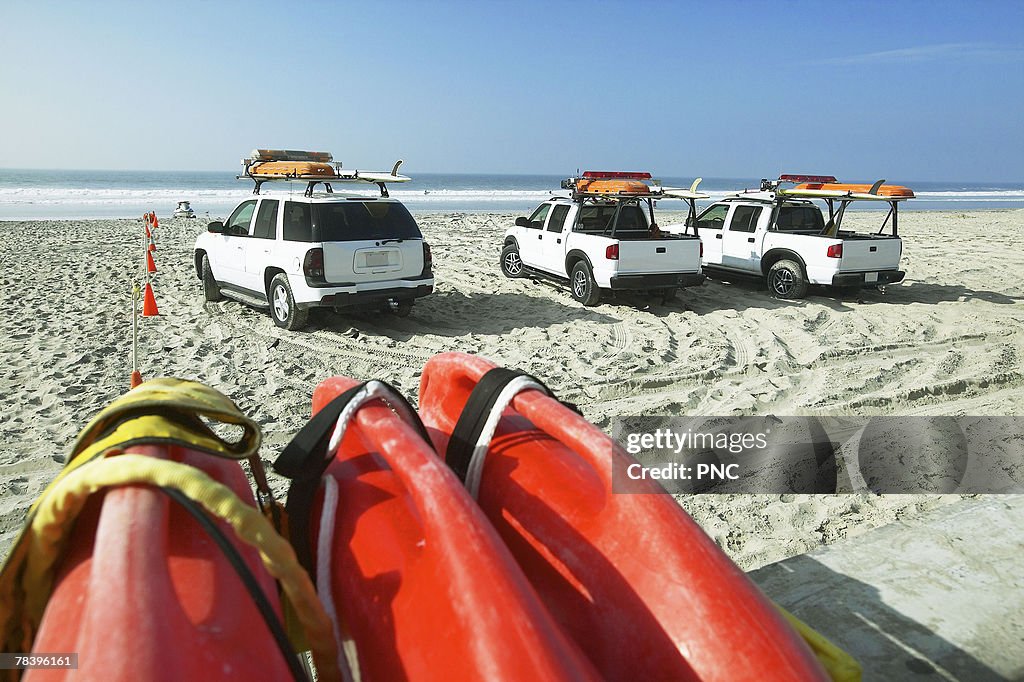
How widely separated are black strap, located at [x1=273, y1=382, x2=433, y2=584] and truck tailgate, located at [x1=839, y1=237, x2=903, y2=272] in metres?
11.3

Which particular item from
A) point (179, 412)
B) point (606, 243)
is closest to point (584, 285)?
point (606, 243)

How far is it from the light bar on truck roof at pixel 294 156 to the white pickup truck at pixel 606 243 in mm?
3856

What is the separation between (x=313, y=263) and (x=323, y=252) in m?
0.19

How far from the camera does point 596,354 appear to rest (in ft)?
27.2

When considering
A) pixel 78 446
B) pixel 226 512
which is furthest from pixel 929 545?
pixel 78 446

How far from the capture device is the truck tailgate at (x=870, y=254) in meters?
11.4

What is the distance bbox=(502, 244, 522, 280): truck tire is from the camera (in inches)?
547

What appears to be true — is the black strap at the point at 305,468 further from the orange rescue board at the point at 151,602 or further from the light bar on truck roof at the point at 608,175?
the light bar on truck roof at the point at 608,175

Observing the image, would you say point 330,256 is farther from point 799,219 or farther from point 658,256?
point 799,219

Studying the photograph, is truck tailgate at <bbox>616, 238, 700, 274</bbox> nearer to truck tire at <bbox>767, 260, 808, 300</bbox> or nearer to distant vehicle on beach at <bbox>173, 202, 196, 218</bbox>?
truck tire at <bbox>767, 260, 808, 300</bbox>

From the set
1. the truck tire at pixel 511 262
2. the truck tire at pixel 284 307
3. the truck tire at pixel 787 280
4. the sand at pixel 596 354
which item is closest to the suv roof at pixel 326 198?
the truck tire at pixel 284 307

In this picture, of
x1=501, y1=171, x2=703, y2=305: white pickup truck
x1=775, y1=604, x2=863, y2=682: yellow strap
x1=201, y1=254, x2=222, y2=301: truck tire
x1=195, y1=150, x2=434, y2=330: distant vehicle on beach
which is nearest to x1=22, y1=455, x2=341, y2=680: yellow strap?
x1=775, y1=604, x2=863, y2=682: yellow strap

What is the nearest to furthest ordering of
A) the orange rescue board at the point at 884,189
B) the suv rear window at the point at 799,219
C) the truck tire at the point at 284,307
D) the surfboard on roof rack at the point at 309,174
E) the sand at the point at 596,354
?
the sand at the point at 596,354 < the truck tire at the point at 284,307 < the surfboard on roof rack at the point at 309,174 < the orange rescue board at the point at 884,189 < the suv rear window at the point at 799,219

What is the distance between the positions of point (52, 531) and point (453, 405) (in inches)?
47.2
